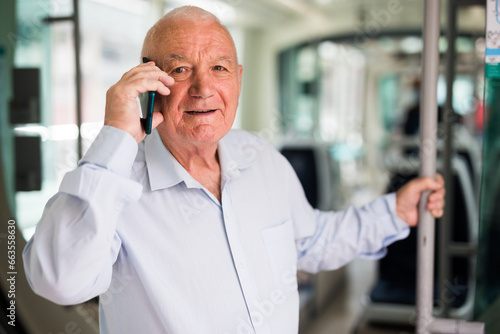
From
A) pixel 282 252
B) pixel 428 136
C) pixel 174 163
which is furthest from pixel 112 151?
pixel 428 136

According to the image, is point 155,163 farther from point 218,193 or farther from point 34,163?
point 34,163

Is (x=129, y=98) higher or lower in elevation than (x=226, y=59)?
lower

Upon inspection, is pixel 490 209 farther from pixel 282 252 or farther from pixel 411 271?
pixel 411 271

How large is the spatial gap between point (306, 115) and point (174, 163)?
712cm

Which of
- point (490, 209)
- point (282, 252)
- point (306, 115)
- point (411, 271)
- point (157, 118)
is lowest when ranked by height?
point (411, 271)

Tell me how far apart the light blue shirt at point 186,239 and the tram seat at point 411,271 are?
4.34ft

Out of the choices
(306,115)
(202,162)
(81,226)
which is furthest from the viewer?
(306,115)

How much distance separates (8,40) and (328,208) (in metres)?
3.07

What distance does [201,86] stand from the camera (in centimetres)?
114

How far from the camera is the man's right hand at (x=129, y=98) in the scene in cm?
100

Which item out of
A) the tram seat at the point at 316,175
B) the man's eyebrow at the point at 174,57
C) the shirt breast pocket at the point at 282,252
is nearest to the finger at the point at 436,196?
the shirt breast pocket at the point at 282,252

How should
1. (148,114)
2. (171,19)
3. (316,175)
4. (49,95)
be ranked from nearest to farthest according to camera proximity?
(148,114), (171,19), (49,95), (316,175)

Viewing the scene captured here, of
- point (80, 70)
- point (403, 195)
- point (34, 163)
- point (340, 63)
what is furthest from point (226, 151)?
point (340, 63)

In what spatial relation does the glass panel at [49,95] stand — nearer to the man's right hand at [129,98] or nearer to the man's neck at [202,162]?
the man's neck at [202,162]
